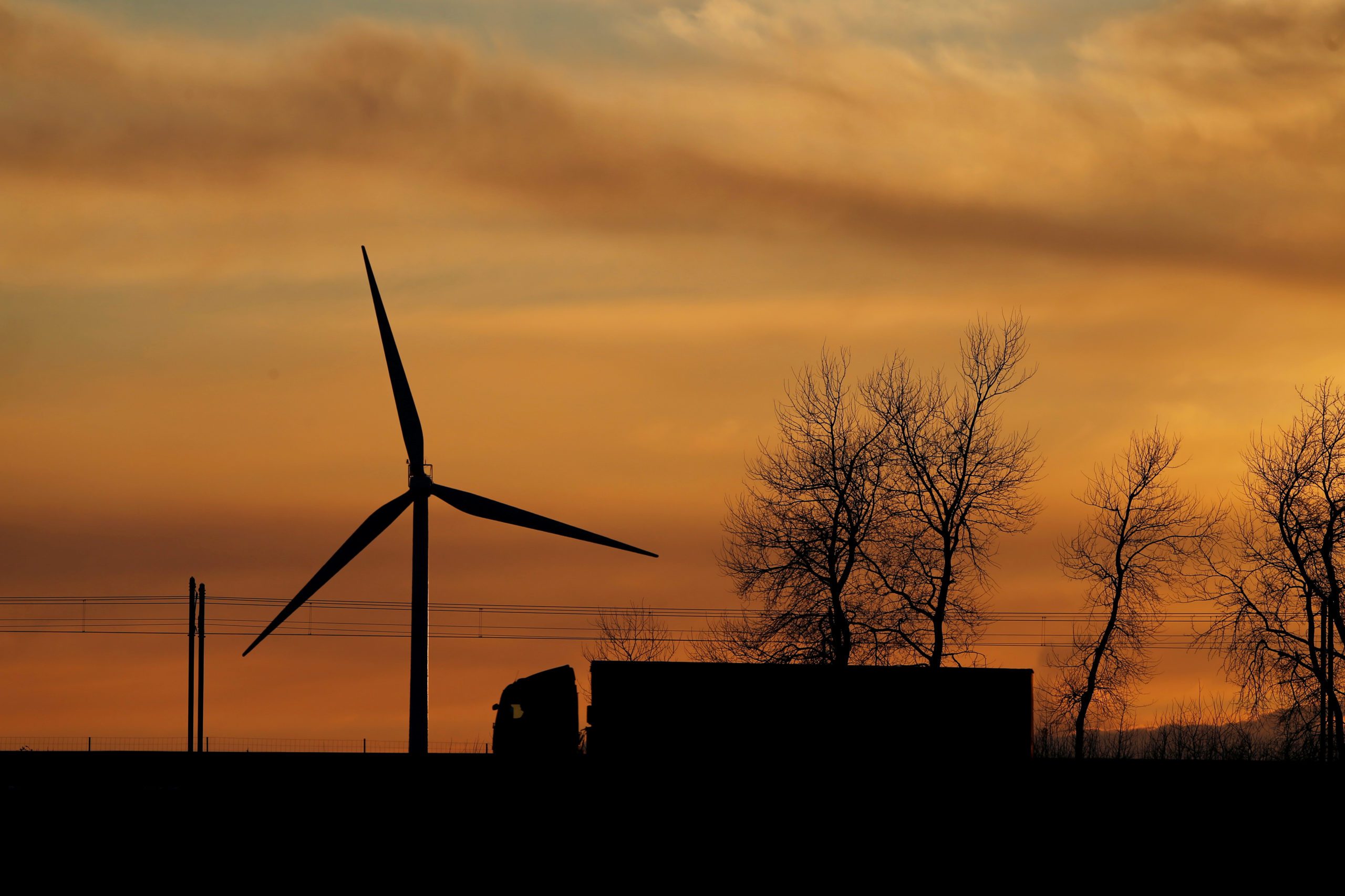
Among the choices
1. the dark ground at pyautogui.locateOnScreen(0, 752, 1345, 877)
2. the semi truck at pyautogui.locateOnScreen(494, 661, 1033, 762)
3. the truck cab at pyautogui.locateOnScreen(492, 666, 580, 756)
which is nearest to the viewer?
the dark ground at pyautogui.locateOnScreen(0, 752, 1345, 877)

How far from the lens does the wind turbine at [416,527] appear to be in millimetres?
47625

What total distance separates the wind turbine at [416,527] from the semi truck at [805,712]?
8.00 meters

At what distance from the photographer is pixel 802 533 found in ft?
242

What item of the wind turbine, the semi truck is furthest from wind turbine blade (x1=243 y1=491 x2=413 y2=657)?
the semi truck

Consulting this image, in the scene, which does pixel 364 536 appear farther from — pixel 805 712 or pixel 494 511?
pixel 805 712

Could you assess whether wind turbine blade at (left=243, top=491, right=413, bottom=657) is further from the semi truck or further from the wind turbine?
the semi truck

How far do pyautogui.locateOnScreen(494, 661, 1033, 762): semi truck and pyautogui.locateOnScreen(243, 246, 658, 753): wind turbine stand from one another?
8002mm

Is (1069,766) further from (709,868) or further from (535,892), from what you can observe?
(535,892)

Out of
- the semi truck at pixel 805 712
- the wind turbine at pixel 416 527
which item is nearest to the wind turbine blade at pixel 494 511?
the wind turbine at pixel 416 527

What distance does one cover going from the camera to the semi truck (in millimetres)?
39812

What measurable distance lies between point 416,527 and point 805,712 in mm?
15350

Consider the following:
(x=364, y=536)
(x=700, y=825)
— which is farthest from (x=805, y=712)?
(x=364, y=536)

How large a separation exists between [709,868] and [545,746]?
1150cm

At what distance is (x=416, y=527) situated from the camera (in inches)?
1957
